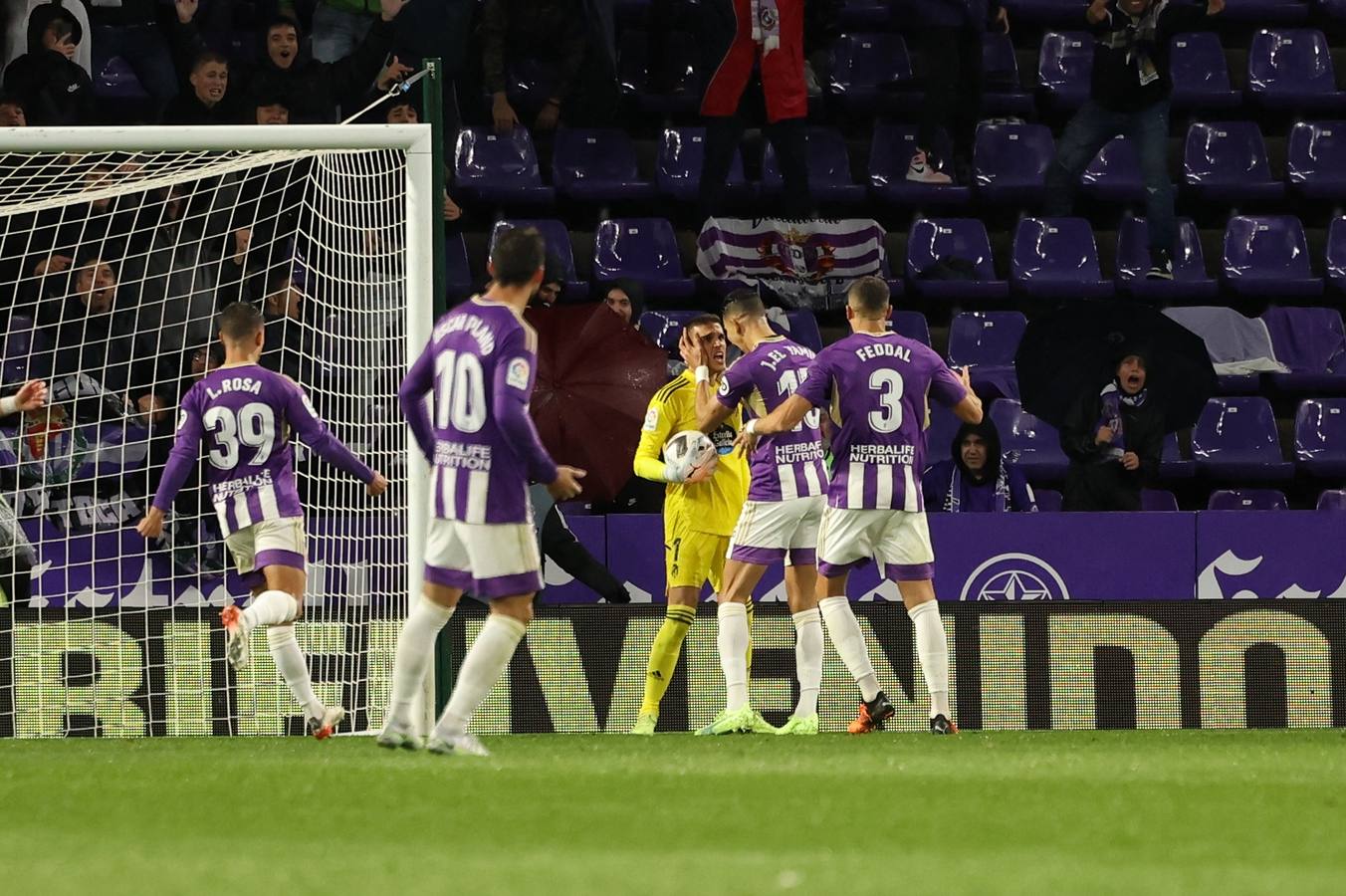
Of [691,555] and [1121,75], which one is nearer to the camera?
[691,555]

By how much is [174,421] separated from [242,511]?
7.44 ft

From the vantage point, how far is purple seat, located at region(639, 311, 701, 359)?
1397cm

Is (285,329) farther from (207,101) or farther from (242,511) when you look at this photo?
(207,101)

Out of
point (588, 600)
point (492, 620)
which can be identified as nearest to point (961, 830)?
point (492, 620)

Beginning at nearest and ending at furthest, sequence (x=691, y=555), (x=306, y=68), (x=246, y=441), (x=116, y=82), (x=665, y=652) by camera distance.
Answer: (x=246, y=441) < (x=665, y=652) < (x=691, y=555) < (x=306, y=68) < (x=116, y=82)

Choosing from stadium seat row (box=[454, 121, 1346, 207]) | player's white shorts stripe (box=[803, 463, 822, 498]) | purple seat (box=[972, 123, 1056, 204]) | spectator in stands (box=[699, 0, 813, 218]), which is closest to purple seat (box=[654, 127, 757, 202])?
stadium seat row (box=[454, 121, 1346, 207])

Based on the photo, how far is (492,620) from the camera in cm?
738

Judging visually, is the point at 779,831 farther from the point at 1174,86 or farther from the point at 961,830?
the point at 1174,86

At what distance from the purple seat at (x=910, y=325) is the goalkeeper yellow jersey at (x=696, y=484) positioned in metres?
3.62

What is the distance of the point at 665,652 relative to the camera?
10250 millimetres

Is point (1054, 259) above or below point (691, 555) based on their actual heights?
above

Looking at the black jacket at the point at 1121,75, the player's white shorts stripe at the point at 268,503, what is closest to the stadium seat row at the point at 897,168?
the black jacket at the point at 1121,75

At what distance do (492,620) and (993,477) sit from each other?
5698 mm

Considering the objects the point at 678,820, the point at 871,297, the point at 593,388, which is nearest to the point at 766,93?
the point at 593,388
